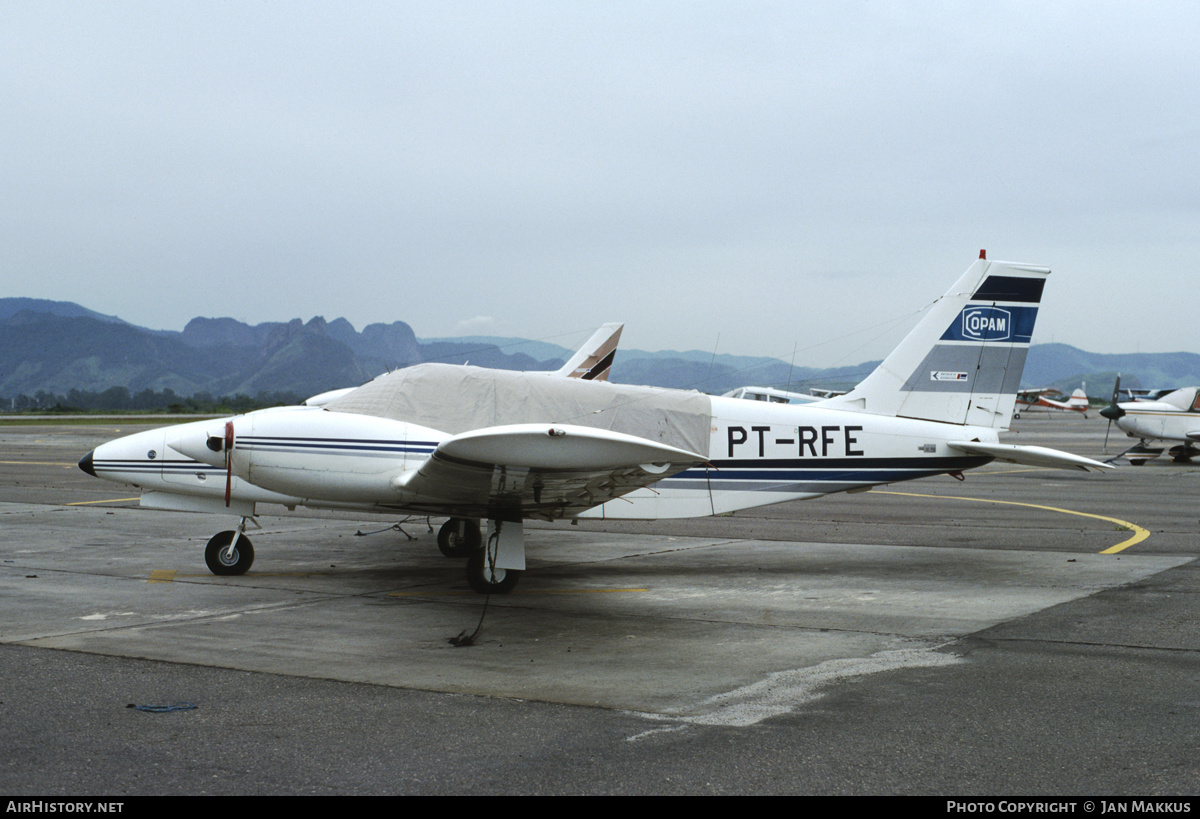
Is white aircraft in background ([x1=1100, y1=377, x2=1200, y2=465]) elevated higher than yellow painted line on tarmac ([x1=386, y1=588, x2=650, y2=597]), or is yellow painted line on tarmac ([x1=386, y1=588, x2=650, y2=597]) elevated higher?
white aircraft in background ([x1=1100, y1=377, x2=1200, y2=465])

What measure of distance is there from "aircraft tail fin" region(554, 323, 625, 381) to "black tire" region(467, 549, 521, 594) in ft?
62.1

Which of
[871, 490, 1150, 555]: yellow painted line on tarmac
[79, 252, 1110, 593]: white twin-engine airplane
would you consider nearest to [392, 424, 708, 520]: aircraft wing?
[79, 252, 1110, 593]: white twin-engine airplane

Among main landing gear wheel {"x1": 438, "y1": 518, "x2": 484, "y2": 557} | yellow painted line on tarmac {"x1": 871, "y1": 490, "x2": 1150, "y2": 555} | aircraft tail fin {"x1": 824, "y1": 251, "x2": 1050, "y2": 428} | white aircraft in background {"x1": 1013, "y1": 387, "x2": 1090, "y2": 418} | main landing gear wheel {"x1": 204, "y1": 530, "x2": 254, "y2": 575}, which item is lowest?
main landing gear wheel {"x1": 204, "y1": 530, "x2": 254, "y2": 575}

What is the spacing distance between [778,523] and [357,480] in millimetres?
7955

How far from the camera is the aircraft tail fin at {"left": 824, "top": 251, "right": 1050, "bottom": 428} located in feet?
37.1

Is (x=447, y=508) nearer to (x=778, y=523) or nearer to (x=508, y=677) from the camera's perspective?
(x=508, y=677)

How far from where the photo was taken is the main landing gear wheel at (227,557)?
10.1 meters

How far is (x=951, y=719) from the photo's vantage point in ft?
17.3

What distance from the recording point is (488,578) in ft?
30.1

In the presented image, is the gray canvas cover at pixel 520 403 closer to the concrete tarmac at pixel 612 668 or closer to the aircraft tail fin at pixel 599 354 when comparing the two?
the concrete tarmac at pixel 612 668

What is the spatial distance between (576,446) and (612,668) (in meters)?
1.57

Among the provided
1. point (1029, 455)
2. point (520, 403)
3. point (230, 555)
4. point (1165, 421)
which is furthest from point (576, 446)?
point (1165, 421)

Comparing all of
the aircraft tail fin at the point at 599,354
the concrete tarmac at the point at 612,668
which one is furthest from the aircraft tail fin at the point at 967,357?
the aircraft tail fin at the point at 599,354

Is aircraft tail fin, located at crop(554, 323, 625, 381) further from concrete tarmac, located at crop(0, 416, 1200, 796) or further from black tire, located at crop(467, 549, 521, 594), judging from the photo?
black tire, located at crop(467, 549, 521, 594)
